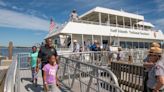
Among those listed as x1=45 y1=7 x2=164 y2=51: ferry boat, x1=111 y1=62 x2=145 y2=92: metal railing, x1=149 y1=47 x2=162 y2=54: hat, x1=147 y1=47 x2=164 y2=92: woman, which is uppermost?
x1=45 y1=7 x2=164 y2=51: ferry boat

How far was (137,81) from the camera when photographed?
22.0 ft

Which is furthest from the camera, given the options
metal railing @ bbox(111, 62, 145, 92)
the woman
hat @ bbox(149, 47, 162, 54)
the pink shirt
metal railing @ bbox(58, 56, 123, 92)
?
metal railing @ bbox(111, 62, 145, 92)

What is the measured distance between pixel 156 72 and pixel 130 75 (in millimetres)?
3675

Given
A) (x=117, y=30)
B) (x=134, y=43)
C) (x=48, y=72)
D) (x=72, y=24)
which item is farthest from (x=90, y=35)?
(x=48, y=72)

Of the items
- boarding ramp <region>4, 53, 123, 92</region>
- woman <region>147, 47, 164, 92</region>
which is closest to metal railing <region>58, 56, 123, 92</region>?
boarding ramp <region>4, 53, 123, 92</region>

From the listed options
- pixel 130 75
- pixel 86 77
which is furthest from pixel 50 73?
pixel 130 75

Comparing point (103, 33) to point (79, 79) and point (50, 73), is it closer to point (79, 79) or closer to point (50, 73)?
point (79, 79)

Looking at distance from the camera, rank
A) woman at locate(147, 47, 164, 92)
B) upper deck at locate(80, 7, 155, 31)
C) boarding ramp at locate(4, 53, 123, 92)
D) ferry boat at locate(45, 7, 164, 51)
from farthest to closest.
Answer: upper deck at locate(80, 7, 155, 31), ferry boat at locate(45, 7, 164, 51), boarding ramp at locate(4, 53, 123, 92), woman at locate(147, 47, 164, 92)

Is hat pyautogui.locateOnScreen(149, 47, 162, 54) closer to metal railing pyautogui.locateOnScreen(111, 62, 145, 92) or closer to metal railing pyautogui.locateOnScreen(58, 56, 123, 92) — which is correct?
metal railing pyautogui.locateOnScreen(58, 56, 123, 92)

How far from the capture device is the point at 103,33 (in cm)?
2245

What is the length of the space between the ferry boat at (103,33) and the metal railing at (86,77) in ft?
35.5

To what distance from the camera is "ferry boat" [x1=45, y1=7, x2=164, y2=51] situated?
20.0 meters

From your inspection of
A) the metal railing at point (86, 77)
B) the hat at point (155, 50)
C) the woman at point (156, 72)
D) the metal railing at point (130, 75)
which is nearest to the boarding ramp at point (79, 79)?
the metal railing at point (86, 77)

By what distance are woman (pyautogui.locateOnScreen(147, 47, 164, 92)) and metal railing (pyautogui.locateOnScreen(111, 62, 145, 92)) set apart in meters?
2.71
